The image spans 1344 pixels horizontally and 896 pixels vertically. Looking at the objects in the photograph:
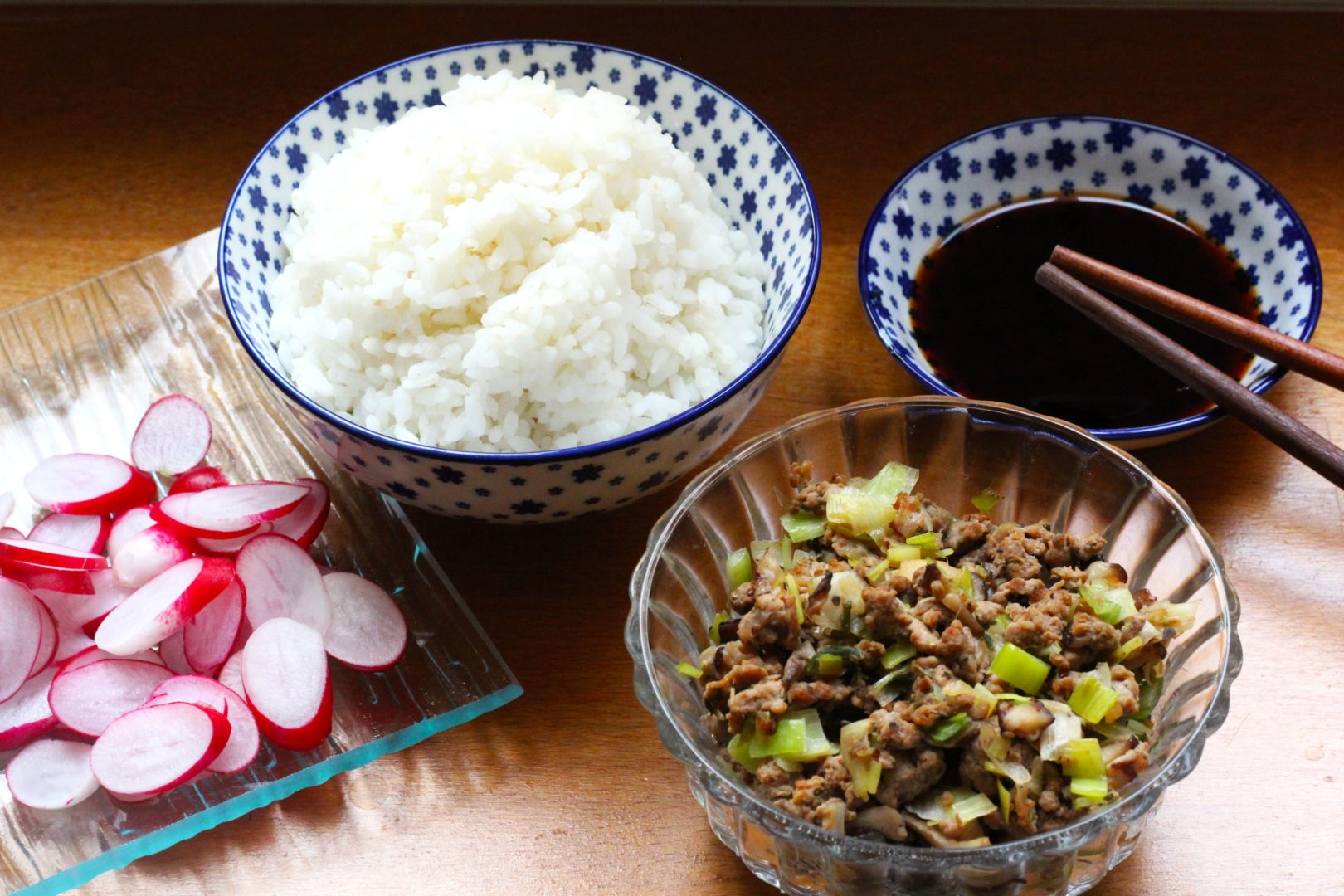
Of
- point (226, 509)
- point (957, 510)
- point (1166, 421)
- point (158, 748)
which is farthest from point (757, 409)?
point (158, 748)

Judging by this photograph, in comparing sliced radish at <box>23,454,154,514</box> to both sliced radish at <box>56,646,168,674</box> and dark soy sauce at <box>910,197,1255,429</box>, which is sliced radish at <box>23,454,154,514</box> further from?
dark soy sauce at <box>910,197,1255,429</box>

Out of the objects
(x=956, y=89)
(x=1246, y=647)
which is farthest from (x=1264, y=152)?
(x=1246, y=647)

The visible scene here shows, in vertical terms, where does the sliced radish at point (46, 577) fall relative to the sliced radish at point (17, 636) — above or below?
above

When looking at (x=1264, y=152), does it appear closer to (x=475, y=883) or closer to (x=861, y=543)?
(x=861, y=543)

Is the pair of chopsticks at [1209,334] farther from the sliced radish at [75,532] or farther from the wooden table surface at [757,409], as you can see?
the sliced radish at [75,532]

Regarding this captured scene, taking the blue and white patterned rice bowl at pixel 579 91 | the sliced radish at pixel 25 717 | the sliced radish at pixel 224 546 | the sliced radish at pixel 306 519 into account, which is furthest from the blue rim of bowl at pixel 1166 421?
the sliced radish at pixel 25 717
